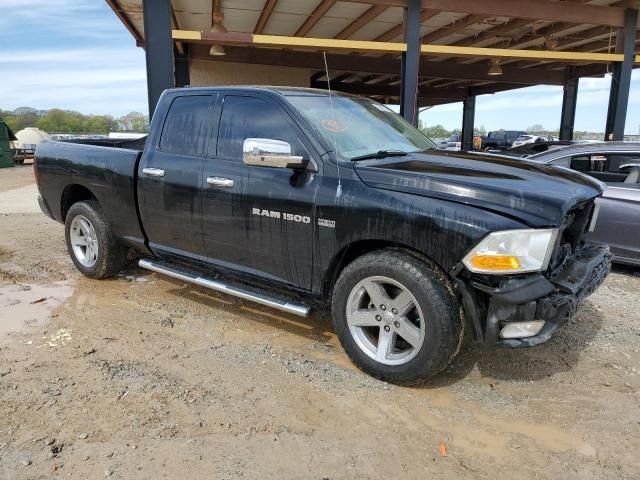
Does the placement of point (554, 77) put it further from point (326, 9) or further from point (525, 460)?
point (525, 460)

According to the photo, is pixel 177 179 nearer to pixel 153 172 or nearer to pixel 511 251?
pixel 153 172

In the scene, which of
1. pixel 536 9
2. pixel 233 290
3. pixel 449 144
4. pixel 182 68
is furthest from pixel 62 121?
pixel 233 290

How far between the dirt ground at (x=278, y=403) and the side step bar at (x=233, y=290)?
366 mm

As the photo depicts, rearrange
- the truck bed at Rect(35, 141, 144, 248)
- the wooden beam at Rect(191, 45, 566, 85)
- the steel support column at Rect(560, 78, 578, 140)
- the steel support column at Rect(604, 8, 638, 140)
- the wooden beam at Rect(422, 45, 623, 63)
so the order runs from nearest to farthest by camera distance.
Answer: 1. the truck bed at Rect(35, 141, 144, 248)
2. the wooden beam at Rect(422, 45, 623, 63)
3. the steel support column at Rect(604, 8, 638, 140)
4. the wooden beam at Rect(191, 45, 566, 85)
5. the steel support column at Rect(560, 78, 578, 140)

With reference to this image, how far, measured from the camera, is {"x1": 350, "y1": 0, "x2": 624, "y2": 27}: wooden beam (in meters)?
9.45

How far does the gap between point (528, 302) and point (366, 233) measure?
41.3 inches

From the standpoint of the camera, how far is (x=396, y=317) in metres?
3.27

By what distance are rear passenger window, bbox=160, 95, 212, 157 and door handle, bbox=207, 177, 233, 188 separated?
1.02 feet

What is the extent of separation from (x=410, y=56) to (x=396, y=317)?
294 inches

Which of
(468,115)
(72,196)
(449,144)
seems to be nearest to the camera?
(72,196)

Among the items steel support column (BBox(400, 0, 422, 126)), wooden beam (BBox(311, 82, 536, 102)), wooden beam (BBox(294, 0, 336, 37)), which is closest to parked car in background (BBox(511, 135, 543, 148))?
steel support column (BBox(400, 0, 422, 126))

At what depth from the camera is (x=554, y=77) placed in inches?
688

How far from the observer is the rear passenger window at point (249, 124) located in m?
3.77

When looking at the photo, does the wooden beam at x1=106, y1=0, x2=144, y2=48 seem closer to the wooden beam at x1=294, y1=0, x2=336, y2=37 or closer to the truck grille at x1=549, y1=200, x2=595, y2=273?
the wooden beam at x1=294, y1=0, x2=336, y2=37
